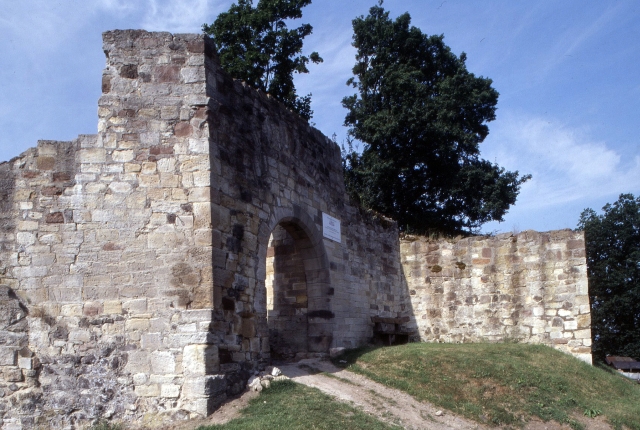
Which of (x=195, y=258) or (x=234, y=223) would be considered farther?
(x=234, y=223)

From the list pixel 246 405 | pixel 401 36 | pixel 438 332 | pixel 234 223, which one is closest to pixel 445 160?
pixel 401 36

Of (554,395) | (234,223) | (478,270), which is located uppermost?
(234,223)

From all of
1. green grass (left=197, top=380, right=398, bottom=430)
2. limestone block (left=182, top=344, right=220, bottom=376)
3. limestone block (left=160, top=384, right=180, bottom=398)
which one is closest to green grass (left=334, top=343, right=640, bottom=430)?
green grass (left=197, top=380, right=398, bottom=430)

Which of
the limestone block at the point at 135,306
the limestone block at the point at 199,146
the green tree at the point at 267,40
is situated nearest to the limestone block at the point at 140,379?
the limestone block at the point at 135,306

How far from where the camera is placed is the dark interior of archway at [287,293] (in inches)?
469

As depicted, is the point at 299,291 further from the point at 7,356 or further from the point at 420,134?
the point at 420,134

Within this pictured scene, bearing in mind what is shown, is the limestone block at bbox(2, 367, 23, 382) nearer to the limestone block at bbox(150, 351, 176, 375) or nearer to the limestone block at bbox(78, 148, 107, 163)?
the limestone block at bbox(150, 351, 176, 375)

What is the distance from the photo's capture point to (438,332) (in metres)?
14.8

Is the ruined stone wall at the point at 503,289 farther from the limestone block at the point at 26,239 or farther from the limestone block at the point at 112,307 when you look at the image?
the limestone block at the point at 26,239

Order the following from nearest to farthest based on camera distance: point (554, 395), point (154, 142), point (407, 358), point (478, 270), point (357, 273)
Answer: point (154, 142) → point (554, 395) → point (407, 358) → point (357, 273) → point (478, 270)

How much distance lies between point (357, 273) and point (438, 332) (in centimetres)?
314

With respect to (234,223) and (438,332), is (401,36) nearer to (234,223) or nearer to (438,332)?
(438,332)

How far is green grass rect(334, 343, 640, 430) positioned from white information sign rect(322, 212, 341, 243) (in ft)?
7.47

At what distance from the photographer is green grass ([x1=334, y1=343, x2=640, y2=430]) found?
9625 mm
